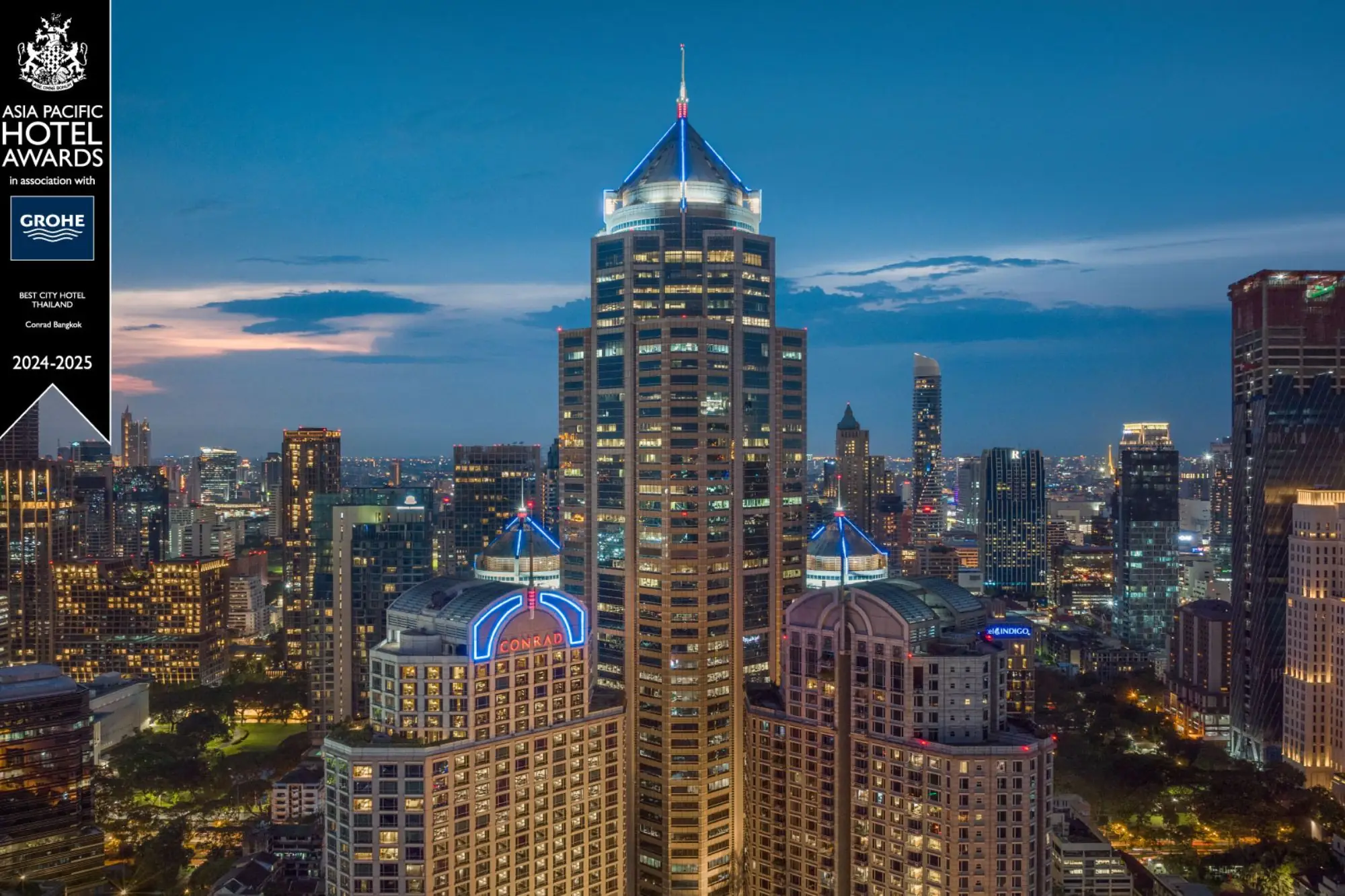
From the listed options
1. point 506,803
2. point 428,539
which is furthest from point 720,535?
point 428,539

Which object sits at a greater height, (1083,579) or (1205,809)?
(1083,579)

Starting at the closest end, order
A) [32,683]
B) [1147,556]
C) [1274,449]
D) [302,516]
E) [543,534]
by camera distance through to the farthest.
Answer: [543,534], [32,683], [1274,449], [302,516], [1147,556]

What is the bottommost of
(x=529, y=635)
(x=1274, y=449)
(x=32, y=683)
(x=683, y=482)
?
(x=32, y=683)

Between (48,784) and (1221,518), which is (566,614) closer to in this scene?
(48,784)

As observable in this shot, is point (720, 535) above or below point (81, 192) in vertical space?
below

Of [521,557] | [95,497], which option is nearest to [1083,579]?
[521,557]

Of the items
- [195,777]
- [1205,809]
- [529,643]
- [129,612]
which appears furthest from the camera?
[129,612]

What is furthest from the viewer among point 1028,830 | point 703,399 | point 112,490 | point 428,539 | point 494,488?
point 112,490

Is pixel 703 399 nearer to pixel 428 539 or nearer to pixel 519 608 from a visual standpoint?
pixel 519 608
